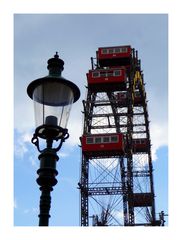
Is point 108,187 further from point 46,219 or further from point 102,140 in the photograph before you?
point 46,219

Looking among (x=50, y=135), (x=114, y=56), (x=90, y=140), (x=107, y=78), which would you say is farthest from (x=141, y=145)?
(x=50, y=135)

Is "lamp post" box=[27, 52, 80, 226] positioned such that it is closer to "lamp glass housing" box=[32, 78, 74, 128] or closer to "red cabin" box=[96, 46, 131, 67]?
"lamp glass housing" box=[32, 78, 74, 128]

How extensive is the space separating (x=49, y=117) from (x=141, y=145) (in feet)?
142

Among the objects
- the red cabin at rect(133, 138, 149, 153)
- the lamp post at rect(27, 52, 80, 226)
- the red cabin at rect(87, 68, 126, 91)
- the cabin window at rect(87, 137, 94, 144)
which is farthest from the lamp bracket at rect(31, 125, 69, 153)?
the red cabin at rect(133, 138, 149, 153)

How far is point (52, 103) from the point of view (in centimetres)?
506

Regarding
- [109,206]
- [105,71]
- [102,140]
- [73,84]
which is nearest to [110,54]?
[105,71]

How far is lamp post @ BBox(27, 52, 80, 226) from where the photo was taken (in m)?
4.97

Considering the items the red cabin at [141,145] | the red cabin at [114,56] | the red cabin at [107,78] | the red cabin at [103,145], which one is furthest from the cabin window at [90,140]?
the red cabin at [141,145]

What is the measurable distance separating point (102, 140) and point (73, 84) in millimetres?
30200

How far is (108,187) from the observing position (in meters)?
37.3

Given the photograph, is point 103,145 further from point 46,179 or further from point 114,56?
point 46,179

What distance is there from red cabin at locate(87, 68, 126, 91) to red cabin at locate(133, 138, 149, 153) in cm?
1027

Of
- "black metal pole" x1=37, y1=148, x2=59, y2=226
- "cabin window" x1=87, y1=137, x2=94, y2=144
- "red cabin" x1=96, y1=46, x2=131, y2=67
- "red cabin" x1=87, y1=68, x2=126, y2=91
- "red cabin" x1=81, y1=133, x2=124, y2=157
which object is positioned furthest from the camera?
"red cabin" x1=96, y1=46, x2=131, y2=67

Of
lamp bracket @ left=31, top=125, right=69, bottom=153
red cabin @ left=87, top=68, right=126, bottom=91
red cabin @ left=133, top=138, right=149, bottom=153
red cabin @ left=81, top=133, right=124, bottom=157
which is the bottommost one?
lamp bracket @ left=31, top=125, right=69, bottom=153
